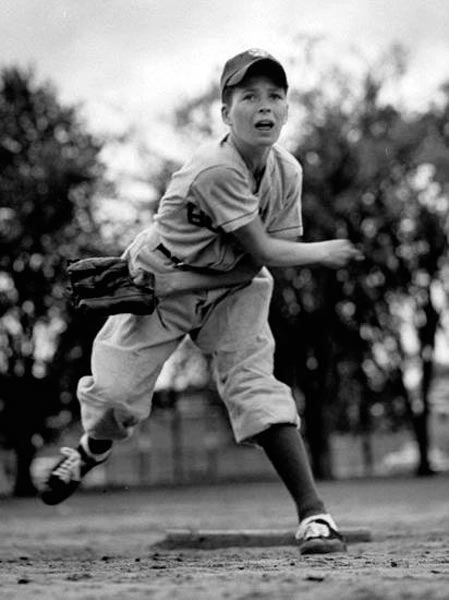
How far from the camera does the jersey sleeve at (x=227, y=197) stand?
504cm

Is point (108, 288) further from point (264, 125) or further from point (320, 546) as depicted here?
point (320, 546)

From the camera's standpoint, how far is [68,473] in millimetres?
5750

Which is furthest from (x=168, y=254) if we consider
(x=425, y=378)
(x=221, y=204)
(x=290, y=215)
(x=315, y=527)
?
(x=425, y=378)

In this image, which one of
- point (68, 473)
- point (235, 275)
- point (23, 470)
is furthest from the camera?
point (23, 470)

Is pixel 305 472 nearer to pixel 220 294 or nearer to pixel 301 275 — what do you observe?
pixel 220 294

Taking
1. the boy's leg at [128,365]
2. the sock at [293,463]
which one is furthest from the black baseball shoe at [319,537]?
the boy's leg at [128,365]

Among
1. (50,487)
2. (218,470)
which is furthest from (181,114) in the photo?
(50,487)

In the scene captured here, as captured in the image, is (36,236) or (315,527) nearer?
(315,527)

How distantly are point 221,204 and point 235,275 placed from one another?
0.44 m

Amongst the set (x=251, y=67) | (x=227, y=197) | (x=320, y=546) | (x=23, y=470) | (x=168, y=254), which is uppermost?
(x=23, y=470)

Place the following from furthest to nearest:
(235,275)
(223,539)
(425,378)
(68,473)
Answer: (425,378), (223,539), (68,473), (235,275)

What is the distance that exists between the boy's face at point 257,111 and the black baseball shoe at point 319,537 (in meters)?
1.54

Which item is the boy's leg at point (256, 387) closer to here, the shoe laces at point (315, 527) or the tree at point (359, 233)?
the shoe laces at point (315, 527)

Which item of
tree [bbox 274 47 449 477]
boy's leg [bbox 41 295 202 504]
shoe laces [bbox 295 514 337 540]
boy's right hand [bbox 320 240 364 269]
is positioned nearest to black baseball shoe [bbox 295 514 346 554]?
shoe laces [bbox 295 514 337 540]
